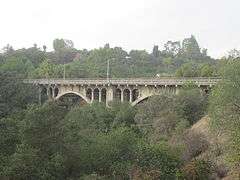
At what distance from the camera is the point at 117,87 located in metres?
50.8

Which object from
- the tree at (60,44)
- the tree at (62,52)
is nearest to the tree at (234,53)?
the tree at (62,52)

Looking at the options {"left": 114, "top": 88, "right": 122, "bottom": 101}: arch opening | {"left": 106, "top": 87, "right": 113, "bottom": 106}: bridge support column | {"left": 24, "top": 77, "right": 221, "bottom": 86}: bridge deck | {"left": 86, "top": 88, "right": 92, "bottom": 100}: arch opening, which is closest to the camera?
{"left": 24, "top": 77, "right": 221, "bottom": 86}: bridge deck

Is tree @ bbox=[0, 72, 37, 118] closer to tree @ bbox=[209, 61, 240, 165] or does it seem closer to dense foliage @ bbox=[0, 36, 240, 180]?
dense foliage @ bbox=[0, 36, 240, 180]

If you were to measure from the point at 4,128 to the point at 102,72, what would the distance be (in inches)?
2082

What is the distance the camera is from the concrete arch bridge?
4362 centimetres

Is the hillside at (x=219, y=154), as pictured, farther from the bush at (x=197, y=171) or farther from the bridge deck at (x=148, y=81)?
the bridge deck at (x=148, y=81)

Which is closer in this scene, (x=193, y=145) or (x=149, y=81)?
(x=193, y=145)

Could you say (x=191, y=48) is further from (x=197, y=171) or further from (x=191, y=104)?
(x=197, y=171)

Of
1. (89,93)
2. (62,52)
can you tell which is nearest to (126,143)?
(89,93)

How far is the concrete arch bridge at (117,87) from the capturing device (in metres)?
43.6

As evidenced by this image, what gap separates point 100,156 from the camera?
25.8 meters

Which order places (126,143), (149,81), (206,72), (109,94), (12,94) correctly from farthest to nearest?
(206,72) → (109,94) → (12,94) → (149,81) → (126,143)

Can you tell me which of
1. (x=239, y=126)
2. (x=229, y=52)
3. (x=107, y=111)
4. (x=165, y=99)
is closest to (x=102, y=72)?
(x=107, y=111)

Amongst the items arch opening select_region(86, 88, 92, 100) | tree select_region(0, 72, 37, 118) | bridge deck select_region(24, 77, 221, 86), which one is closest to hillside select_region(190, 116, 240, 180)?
bridge deck select_region(24, 77, 221, 86)
